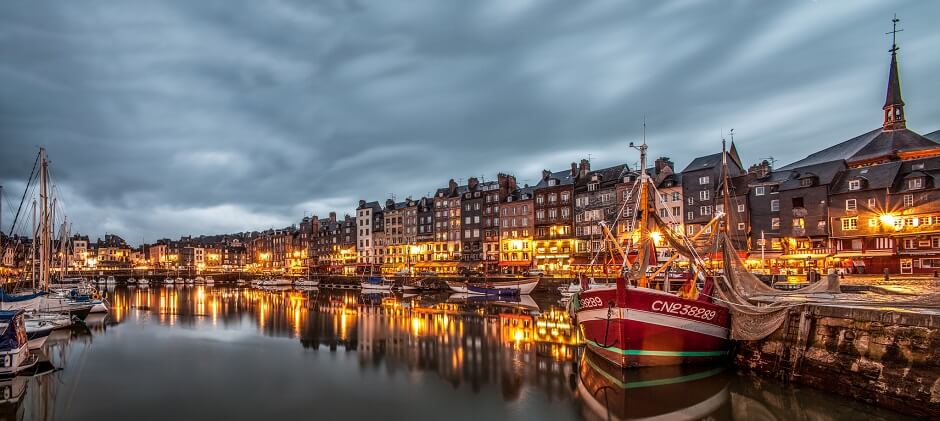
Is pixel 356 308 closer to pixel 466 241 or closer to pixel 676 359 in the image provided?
pixel 676 359

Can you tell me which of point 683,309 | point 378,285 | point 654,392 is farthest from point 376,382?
point 378,285

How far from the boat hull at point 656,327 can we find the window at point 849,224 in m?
41.6

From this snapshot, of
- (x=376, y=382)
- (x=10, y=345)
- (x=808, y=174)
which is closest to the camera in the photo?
(x=10, y=345)

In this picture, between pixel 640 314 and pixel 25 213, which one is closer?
pixel 640 314

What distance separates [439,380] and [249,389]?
24.1ft

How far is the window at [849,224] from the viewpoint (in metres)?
51.9

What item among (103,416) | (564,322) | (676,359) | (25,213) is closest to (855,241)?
(564,322)

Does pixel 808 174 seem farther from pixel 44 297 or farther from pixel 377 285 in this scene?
pixel 44 297

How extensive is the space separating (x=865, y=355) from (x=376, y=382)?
54.5 ft

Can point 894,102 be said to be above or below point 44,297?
above

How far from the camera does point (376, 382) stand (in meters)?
20.7

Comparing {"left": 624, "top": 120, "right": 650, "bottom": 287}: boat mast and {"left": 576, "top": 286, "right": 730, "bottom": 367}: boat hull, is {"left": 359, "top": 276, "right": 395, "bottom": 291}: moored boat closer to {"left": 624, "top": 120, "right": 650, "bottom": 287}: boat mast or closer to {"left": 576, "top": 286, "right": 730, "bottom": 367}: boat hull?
{"left": 624, "top": 120, "right": 650, "bottom": 287}: boat mast

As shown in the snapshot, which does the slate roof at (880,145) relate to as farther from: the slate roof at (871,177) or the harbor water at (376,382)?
the harbor water at (376,382)

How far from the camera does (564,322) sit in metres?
38.1
